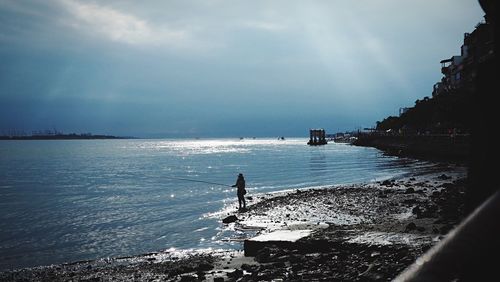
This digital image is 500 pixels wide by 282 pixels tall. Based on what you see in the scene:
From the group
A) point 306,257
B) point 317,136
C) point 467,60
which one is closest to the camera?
point 306,257

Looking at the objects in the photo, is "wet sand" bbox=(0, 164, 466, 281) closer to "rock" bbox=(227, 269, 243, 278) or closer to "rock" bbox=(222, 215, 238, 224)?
"rock" bbox=(227, 269, 243, 278)

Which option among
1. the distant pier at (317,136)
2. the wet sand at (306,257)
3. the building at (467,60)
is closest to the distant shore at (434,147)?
the building at (467,60)

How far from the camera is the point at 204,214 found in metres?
24.3

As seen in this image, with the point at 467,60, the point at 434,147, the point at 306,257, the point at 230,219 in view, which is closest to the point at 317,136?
the point at 467,60

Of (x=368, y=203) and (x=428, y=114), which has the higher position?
(x=428, y=114)

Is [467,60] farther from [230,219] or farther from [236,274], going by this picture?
[236,274]

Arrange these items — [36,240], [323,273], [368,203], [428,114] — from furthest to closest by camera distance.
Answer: [428,114] < [368,203] < [36,240] < [323,273]

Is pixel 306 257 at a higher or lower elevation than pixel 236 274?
higher

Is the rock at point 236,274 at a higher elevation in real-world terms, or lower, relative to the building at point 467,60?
lower

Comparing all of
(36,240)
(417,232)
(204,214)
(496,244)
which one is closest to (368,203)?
(204,214)

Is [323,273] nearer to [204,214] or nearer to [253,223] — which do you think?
[253,223]

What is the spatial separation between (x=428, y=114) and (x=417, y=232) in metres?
81.4

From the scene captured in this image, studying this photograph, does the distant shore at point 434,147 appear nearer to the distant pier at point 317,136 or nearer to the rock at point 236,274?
the rock at point 236,274

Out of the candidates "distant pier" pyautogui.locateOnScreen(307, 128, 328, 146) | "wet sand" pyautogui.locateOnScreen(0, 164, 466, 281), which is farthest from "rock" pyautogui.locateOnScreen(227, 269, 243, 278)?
"distant pier" pyautogui.locateOnScreen(307, 128, 328, 146)
